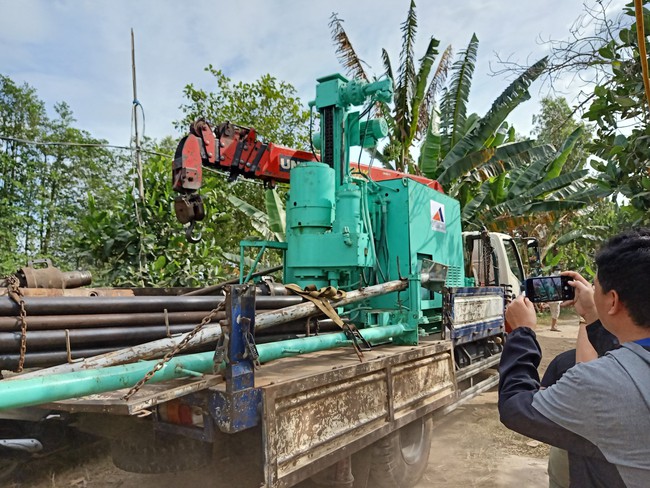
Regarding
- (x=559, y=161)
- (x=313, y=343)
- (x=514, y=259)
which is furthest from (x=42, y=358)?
(x=559, y=161)

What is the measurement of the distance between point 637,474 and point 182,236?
7.42 metres

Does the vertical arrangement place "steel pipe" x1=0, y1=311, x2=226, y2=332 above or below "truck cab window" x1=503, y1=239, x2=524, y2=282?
below

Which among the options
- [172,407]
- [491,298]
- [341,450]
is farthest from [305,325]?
[491,298]

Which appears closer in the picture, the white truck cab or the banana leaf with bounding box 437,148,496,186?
the white truck cab

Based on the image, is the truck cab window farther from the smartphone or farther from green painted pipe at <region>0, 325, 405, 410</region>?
the smartphone

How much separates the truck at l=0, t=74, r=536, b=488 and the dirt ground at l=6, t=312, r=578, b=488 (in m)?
0.49

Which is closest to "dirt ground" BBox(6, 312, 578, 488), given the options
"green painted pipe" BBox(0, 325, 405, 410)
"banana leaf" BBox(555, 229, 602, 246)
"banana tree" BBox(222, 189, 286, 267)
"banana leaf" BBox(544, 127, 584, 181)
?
"green painted pipe" BBox(0, 325, 405, 410)

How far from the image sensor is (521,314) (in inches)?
67.4

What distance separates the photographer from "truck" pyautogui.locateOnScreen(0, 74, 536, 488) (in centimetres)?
216

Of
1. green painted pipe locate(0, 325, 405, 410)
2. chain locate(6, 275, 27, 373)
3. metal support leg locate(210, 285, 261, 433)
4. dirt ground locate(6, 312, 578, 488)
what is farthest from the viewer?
dirt ground locate(6, 312, 578, 488)

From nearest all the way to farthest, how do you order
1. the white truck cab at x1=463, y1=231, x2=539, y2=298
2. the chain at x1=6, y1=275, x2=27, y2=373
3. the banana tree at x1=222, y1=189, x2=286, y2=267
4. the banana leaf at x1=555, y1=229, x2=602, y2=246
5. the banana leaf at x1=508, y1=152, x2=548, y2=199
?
the chain at x1=6, y1=275, x2=27, y2=373 < the white truck cab at x1=463, y1=231, x2=539, y2=298 < the banana tree at x1=222, y1=189, x2=286, y2=267 < the banana leaf at x1=508, y1=152, x2=548, y2=199 < the banana leaf at x1=555, y1=229, x2=602, y2=246

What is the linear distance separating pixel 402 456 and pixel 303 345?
1.31 m

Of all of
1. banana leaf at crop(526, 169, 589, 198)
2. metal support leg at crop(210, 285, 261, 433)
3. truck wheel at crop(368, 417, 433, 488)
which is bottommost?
truck wheel at crop(368, 417, 433, 488)

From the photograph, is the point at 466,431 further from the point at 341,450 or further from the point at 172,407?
the point at 172,407
